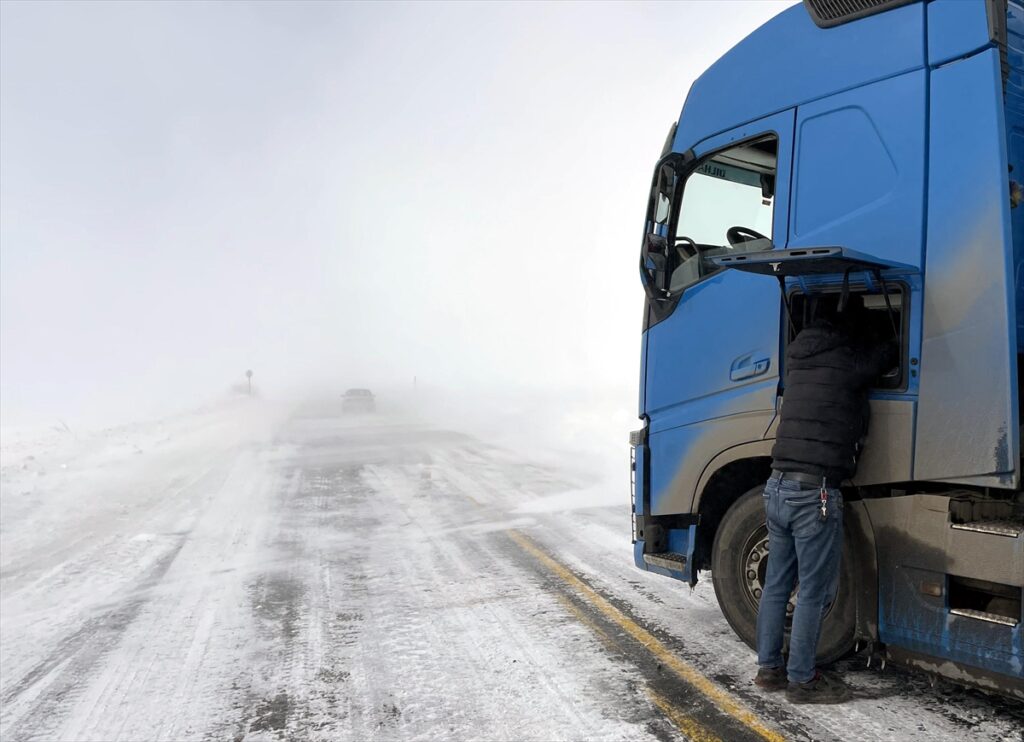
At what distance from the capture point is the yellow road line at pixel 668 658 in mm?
3158

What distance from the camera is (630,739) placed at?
3039 mm

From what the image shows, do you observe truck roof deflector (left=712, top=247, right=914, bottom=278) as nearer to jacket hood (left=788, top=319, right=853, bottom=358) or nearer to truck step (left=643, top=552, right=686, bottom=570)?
jacket hood (left=788, top=319, right=853, bottom=358)

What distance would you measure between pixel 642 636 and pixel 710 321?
6.77 feet

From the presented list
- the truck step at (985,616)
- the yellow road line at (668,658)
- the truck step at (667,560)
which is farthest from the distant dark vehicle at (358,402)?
the truck step at (985,616)

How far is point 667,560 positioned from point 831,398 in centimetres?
173

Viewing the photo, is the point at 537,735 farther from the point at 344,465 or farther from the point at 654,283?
the point at 344,465

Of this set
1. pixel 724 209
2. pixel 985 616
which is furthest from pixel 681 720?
pixel 724 209

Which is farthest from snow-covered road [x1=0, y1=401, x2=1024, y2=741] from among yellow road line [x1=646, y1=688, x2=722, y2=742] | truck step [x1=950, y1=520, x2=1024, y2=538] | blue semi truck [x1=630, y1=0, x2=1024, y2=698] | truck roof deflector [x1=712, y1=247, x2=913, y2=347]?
truck roof deflector [x1=712, y1=247, x2=913, y2=347]

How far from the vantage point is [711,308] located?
411 cm

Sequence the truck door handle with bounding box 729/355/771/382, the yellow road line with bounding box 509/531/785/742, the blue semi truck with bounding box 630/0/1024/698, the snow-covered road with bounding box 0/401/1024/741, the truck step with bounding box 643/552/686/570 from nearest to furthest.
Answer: the blue semi truck with bounding box 630/0/1024/698, the yellow road line with bounding box 509/531/785/742, the snow-covered road with bounding box 0/401/1024/741, the truck door handle with bounding box 729/355/771/382, the truck step with bounding box 643/552/686/570

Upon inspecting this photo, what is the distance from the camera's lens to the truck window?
4.09 m

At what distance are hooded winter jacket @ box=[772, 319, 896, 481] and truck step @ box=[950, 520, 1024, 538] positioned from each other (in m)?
0.50

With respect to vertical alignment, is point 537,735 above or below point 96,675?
above

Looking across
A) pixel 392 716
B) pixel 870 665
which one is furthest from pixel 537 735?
pixel 870 665
